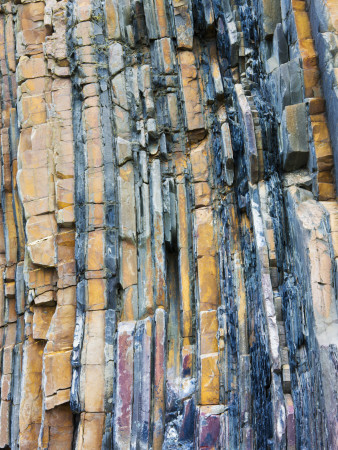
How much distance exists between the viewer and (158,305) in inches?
356

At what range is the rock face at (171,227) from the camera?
7.51 meters

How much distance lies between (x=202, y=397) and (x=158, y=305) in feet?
5.76

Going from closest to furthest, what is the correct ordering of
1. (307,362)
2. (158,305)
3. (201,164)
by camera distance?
(307,362)
(158,305)
(201,164)

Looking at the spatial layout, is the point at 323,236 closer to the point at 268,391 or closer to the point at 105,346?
the point at 268,391

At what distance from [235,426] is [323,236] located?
123 inches

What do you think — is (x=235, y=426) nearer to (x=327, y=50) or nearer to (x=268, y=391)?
(x=268, y=391)

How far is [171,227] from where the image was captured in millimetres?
9477

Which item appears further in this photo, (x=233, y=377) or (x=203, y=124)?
(x=203, y=124)

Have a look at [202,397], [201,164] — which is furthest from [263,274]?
[201,164]

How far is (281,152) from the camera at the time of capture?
8.44 m

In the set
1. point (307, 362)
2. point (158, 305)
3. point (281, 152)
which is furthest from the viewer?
point (158, 305)

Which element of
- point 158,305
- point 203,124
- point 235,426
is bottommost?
point 235,426

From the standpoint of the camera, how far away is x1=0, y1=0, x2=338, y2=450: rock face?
7508mm

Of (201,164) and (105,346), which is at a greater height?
(201,164)
